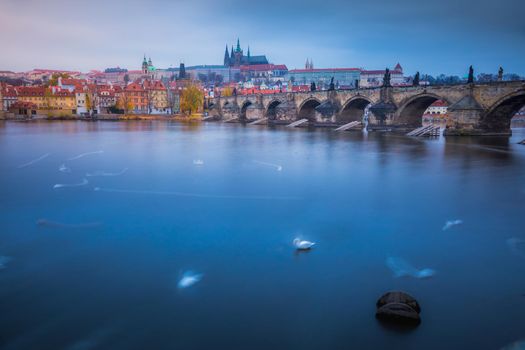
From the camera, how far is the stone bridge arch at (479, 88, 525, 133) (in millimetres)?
27469

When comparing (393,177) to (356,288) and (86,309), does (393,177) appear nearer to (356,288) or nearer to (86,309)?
(356,288)

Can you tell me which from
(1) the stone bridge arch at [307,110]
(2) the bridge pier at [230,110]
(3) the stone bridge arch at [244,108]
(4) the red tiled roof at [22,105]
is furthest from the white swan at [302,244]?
(4) the red tiled roof at [22,105]

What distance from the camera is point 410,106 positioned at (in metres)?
37.1

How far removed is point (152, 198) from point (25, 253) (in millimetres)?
4758

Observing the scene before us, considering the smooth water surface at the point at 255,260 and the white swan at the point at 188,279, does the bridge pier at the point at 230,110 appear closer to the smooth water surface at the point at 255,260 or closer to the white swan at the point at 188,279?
the smooth water surface at the point at 255,260

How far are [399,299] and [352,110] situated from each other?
4263 centimetres

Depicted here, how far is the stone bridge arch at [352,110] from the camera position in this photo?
44281 millimetres

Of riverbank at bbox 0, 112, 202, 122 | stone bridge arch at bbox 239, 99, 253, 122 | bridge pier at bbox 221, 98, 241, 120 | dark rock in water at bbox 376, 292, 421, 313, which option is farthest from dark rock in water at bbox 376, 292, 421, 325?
riverbank at bbox 0, 112, 202, 122

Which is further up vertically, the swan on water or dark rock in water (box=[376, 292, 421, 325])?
the swan on water

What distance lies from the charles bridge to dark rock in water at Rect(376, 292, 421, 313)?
26.0 m

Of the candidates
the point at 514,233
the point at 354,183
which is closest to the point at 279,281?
the point at 514,233

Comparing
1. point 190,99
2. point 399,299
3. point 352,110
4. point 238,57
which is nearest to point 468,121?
point 352,110

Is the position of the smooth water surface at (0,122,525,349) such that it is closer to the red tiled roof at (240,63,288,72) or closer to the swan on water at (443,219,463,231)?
the swan on water at (443,219,463,231)

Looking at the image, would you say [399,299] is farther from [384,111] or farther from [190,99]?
[190,99]
